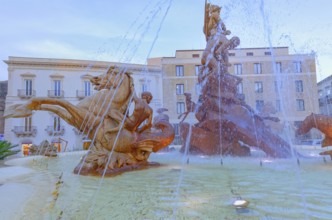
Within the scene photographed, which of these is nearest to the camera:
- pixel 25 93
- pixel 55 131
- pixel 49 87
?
pixel 55 131

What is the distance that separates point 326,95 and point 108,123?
39494mm

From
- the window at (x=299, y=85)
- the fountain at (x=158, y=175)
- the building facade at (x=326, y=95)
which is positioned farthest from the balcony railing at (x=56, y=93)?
the building facade at (x=326, y=95)

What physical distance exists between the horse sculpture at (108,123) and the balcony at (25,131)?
89.6ft

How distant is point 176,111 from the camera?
33.4m

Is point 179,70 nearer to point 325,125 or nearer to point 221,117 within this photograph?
point 221,117

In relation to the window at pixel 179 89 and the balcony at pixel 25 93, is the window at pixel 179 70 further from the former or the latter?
the balcony at pixel 25 93

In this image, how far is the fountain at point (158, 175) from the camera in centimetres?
231

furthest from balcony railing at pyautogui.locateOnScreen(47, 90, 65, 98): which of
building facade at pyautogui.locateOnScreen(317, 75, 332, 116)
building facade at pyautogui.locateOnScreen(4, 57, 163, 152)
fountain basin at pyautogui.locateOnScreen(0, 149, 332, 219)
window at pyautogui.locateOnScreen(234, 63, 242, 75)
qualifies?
building facade at pyautogui.locateOnScreen(317, 75, 332, 116)

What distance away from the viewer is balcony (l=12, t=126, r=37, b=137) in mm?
28723

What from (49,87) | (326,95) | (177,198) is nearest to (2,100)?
(49,87)

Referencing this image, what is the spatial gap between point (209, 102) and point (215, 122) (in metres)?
0.86

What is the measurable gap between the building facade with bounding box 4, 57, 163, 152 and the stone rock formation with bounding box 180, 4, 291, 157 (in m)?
21.8

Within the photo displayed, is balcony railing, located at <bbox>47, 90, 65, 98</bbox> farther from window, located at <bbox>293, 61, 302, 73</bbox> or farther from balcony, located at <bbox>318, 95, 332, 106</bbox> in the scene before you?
balcony, located at <bbox>318, 95, 332, 106</bbox>

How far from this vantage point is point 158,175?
420 centimetres
